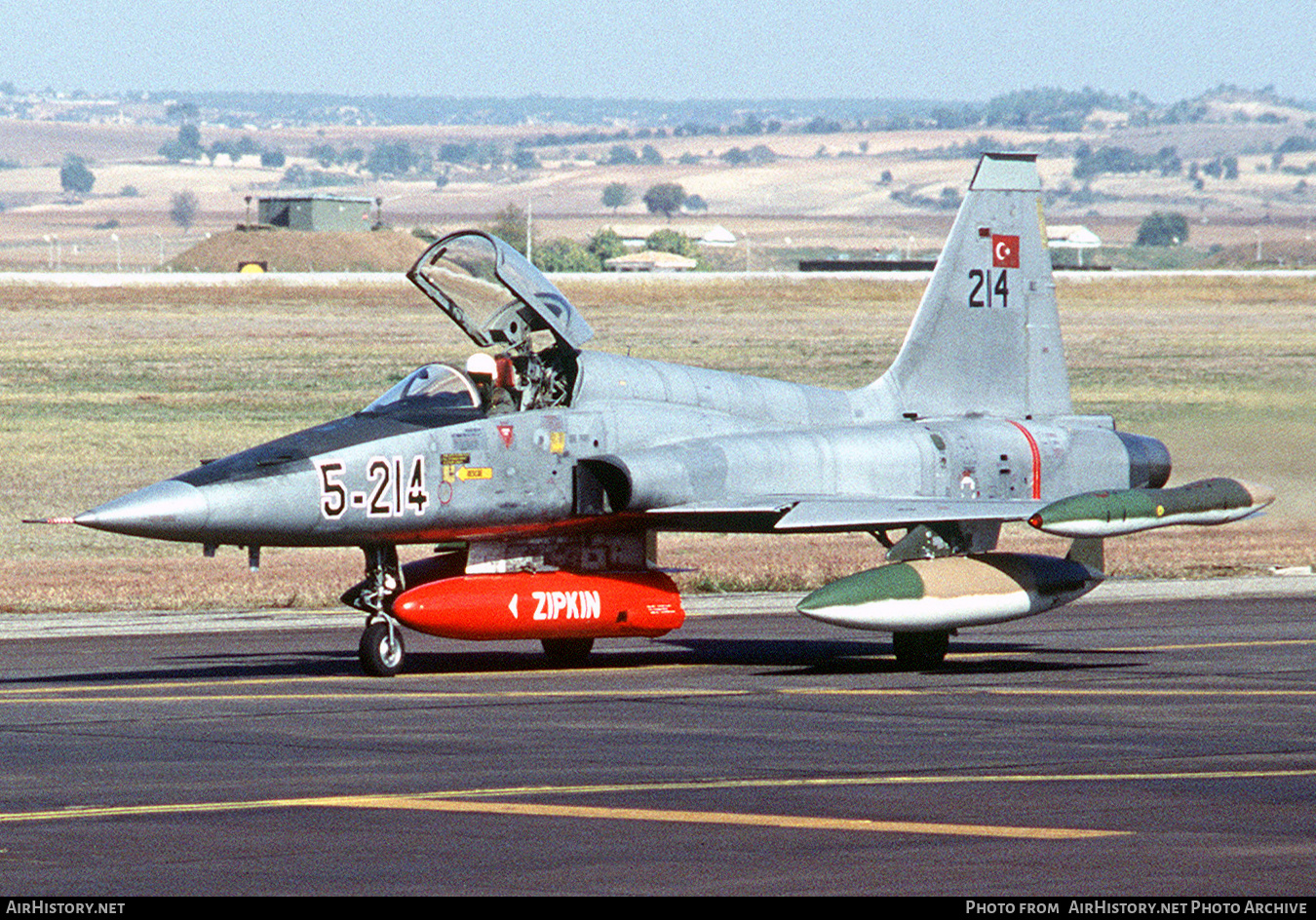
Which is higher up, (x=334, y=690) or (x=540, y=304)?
(x=540, y=304)

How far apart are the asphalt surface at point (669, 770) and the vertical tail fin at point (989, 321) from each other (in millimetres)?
2924

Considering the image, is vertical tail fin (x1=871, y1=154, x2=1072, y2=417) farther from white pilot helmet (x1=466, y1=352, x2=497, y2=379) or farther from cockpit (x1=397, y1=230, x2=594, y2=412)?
white pilot helmet (x1=466, y1=352, x2=497, y2=379)

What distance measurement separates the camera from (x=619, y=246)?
17600 cm

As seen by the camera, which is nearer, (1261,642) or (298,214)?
(1261,642)

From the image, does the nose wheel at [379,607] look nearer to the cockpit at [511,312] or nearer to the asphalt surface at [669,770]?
the asphalt surface at [669,770]

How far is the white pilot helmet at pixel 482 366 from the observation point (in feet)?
62.8

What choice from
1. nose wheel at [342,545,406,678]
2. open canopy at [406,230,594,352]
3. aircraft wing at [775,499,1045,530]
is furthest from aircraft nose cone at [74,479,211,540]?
aircraft wing at [775,499,1045,530]

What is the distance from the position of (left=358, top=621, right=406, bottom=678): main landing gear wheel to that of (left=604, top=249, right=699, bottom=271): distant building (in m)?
132

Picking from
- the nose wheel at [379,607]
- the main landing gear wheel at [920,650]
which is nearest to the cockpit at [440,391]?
the nose wheel at [379,607]

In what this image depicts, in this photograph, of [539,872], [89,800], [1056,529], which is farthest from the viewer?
[1056,529]

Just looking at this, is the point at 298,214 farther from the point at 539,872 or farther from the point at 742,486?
the point at 539,872

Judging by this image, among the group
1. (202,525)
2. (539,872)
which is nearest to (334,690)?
(202,525)

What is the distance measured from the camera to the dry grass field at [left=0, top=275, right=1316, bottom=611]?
31.8 m

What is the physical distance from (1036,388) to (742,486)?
194 inches
